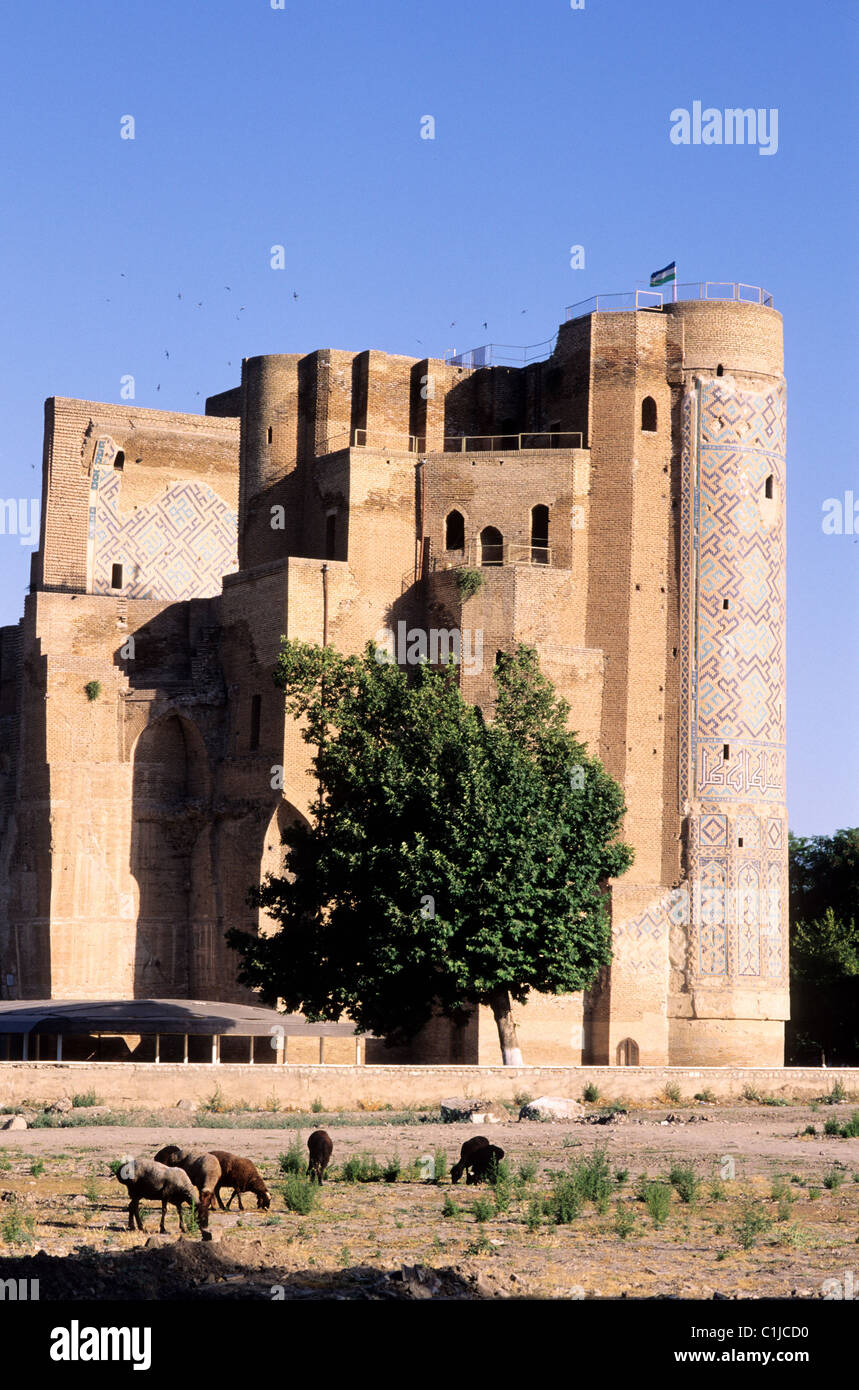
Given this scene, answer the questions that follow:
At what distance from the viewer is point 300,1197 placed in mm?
16750

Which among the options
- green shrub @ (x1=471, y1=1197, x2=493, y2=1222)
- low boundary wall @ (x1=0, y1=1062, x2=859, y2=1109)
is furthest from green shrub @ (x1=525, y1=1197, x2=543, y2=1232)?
low boundary wall @ (x1=0, y1=1062, x2=859, y2=1109)

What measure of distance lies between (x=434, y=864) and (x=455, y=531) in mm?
13588

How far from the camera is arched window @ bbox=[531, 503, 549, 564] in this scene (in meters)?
43.8

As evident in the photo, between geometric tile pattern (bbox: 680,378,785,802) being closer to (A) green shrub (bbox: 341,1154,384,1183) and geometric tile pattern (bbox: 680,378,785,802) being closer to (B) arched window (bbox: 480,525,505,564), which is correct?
(B) arched window (bbox: 480,525,505,564)

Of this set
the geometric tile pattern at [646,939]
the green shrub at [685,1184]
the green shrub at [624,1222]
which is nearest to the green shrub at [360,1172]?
the green shrub at [685,1184]

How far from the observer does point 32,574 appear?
162 feet

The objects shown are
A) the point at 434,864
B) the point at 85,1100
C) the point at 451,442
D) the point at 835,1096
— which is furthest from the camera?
the point at 451,442

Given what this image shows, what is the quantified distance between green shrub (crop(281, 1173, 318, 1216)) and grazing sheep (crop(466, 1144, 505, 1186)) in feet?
7.56

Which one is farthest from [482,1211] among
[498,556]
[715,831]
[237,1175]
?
[498,556]

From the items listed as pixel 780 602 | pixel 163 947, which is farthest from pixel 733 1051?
pixel 163 947

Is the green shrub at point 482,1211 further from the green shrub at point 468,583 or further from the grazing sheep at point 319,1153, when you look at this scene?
the green shrub at point 468,583

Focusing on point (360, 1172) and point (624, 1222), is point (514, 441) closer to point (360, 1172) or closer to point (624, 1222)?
point (360, 1172)

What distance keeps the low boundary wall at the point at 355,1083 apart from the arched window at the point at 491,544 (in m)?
14.2
